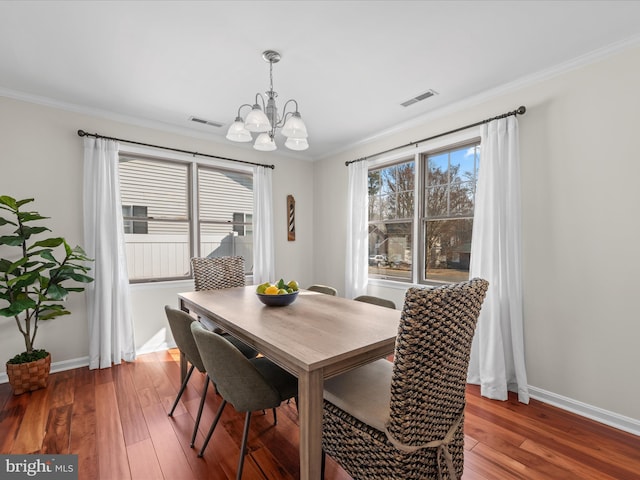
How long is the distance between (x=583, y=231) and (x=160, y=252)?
13.4 ft

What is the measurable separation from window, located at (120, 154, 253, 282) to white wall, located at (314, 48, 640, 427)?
3.20 meters

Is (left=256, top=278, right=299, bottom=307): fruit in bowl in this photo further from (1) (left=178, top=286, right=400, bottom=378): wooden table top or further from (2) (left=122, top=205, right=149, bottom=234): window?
(2) (left=122, top=205, right=149, bottom=234): window

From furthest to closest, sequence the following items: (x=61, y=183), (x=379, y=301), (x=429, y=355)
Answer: (x=61, y=183)
(x=379, y=301)
(x=429, y=355)

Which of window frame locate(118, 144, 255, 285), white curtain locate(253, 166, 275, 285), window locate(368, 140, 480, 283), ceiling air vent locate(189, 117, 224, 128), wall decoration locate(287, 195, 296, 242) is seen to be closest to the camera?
window locate(368, 140, 480, 283)

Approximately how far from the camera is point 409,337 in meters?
1.05

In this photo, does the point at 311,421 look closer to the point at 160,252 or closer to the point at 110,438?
the point at 110,438

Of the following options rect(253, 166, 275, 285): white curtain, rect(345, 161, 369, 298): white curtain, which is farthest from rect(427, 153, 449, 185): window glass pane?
rect(253, 166, 275, 285): white curtain

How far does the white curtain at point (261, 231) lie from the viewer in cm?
409

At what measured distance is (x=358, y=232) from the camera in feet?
12.5

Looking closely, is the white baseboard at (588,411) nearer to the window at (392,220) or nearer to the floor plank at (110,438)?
the window at (392,220)

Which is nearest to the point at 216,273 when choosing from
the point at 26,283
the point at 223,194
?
the point at 223,194

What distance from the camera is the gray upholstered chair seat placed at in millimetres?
1289

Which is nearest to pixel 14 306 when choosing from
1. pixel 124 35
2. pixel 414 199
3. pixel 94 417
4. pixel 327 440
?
pixel 94 417

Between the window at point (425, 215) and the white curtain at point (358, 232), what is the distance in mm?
165
